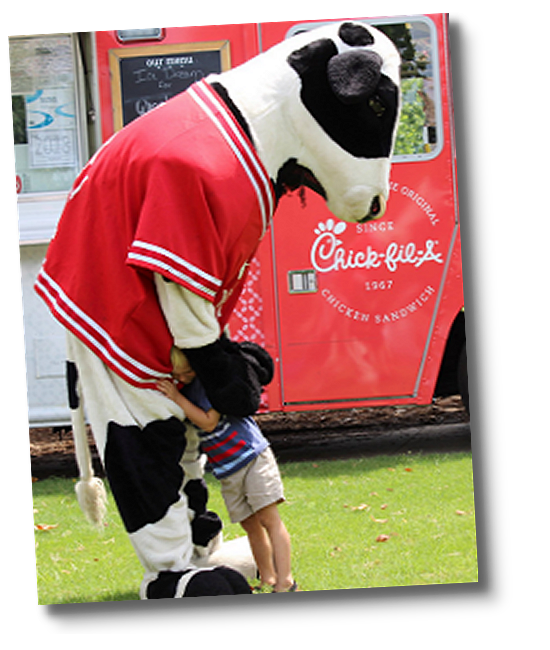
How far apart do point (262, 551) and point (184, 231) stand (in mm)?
1202

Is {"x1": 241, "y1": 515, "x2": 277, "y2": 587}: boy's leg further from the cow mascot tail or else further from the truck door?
the truck door

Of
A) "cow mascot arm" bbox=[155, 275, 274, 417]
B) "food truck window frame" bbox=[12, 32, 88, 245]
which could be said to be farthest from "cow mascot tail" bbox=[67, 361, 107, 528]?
"food truck window frame" bbox=[12, 32, 88, 245]

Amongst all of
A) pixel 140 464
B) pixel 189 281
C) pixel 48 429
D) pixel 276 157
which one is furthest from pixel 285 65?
pixel 48 429

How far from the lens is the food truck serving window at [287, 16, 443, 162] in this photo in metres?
3.81

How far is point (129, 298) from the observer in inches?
106

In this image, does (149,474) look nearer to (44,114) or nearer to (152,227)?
(152,227)

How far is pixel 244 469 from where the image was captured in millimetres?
2918

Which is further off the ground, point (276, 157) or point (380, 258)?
point (276, 157)

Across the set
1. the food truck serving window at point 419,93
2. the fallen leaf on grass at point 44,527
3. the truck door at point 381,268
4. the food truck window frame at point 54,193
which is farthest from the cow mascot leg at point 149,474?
the food truck serving window at point 419,93

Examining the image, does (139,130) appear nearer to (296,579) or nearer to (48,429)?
(296,579)

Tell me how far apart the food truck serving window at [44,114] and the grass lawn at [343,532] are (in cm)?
136

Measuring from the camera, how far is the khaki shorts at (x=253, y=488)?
2893 millimetres

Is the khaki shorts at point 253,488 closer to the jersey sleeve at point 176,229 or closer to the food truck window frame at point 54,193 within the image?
the jersey sleeve at point 176,229

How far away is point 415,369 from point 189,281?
5.35 ft
